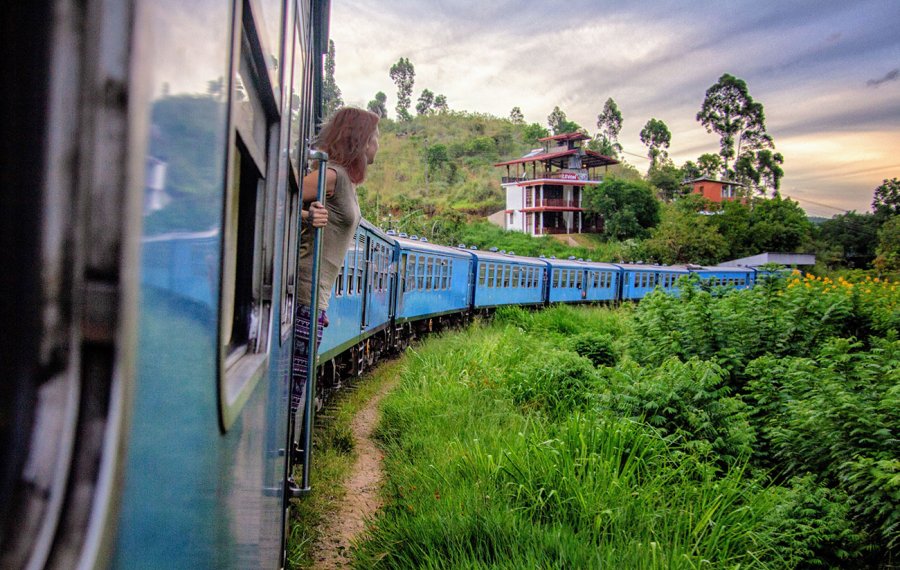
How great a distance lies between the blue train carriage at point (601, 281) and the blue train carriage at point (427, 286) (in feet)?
22.3

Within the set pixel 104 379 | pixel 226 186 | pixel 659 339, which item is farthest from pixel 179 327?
pixel 659 339

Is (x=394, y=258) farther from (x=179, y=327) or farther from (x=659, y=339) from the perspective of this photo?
(x=179, y=327)

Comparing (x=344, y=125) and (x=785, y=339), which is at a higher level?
(x=344, y=125)

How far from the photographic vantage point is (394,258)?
34.8 ft

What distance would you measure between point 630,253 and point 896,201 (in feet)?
78.2

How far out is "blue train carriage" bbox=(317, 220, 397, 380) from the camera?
6133 mm

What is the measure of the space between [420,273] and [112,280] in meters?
12.0

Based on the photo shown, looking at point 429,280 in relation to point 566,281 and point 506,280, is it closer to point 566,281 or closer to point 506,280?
point 506,280

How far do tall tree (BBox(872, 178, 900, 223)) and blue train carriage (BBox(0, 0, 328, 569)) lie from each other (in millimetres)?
58582

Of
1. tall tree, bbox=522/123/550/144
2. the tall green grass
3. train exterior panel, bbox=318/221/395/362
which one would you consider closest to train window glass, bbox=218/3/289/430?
the tall green grass

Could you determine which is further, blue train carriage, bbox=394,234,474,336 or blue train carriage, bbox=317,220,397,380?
blue train carriage, bbox=394,234,474,336

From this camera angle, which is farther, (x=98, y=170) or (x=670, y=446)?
(x=670, y=446)

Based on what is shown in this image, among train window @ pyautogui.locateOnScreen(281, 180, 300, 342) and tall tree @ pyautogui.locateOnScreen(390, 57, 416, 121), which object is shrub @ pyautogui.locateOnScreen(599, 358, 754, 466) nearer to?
train window @ pyautogui.locateOnScreen(281, 180, 300, 342)

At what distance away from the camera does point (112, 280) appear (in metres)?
0.41
